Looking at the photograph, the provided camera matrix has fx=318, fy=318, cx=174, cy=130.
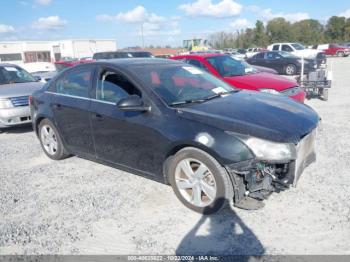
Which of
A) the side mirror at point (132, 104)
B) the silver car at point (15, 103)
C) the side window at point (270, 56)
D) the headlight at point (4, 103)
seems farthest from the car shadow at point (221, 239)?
the side window at point (270, 56)

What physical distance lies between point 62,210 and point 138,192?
3.03ft

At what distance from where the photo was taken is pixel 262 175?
3225mm

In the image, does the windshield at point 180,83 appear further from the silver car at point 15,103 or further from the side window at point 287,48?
the side window at point 287,48

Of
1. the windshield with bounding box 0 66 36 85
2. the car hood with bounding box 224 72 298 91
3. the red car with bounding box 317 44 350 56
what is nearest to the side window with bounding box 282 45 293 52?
the red car with bounding box 317 44 350 56

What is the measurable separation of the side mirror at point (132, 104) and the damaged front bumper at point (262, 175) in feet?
3.95

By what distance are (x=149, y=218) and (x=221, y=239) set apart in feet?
2.76

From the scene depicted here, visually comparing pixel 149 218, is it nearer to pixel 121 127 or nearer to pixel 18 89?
pixel 121 127

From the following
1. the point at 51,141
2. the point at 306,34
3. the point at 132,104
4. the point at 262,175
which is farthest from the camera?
the point at 306,34

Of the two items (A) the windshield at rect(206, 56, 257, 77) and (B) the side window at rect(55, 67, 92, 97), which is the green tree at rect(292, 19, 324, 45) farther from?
(B) the side window at rect(55, 67, 92, 97)

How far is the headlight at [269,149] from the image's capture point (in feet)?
10.1

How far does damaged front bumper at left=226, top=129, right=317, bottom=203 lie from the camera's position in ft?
10.2

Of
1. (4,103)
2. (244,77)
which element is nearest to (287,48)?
(244,77)

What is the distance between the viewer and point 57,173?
4.82m

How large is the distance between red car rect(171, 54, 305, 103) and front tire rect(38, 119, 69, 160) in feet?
11.8
